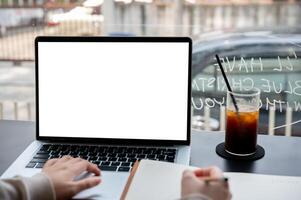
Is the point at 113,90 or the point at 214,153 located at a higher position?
the point at 113,90

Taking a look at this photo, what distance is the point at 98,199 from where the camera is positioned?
29.2 inches

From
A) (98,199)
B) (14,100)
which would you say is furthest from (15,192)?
(14,100)

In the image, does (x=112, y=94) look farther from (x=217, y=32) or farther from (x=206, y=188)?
(x=217, y=32)

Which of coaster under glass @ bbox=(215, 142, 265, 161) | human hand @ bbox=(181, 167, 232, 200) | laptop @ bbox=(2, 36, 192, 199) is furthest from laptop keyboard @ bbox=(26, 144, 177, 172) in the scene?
human hand @ bbox=(181, 167, 232, 200)

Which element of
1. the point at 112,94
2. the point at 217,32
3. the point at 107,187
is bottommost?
the point at 107,187

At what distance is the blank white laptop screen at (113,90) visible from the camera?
98 cm

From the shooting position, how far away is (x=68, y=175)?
76 cm

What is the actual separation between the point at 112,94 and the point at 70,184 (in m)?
0.32

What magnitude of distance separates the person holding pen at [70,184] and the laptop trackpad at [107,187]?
2 cm

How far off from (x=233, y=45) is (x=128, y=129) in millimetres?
656

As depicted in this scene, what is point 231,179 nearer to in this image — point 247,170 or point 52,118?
point 247,170

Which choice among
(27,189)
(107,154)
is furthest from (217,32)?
(27,189)

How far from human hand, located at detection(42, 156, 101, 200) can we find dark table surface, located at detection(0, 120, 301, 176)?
156 millimetres

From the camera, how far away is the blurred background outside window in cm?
143
